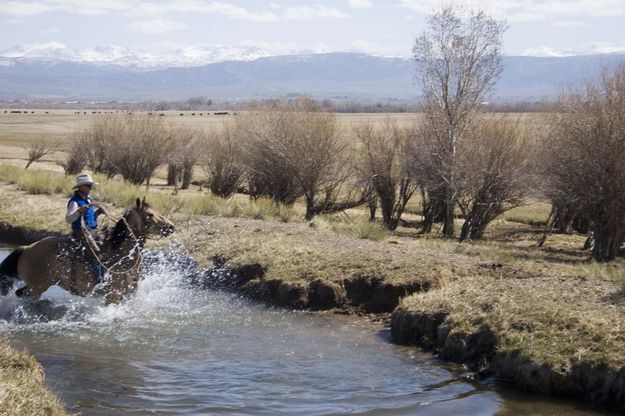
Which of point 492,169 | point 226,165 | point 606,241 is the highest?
point 492,169

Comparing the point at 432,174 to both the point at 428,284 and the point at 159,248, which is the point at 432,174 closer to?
the point at 159,248

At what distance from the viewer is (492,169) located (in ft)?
92.2

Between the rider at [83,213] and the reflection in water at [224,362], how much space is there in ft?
2.23

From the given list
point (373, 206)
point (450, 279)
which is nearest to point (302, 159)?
point (373, 206)

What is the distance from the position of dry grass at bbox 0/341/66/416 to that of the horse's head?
432 cm

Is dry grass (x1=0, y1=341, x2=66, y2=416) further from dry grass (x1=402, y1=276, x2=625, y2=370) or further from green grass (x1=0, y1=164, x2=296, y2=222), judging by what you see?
green grass (x1=0, y1=164, x2=296, y2=222)

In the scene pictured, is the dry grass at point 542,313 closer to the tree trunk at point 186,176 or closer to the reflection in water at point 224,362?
the reflection in water at point 224,362

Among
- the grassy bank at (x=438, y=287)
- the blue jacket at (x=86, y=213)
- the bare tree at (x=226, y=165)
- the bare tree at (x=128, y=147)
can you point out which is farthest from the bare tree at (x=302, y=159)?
the blue jacket at (x=86, y=213)

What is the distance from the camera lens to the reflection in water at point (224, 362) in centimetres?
948

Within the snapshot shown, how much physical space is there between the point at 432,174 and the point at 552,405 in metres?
20.1

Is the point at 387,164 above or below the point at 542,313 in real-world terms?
above

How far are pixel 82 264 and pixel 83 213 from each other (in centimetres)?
90

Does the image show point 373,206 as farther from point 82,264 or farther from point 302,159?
point 82,264

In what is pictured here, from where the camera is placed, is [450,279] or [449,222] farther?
[449,222]
